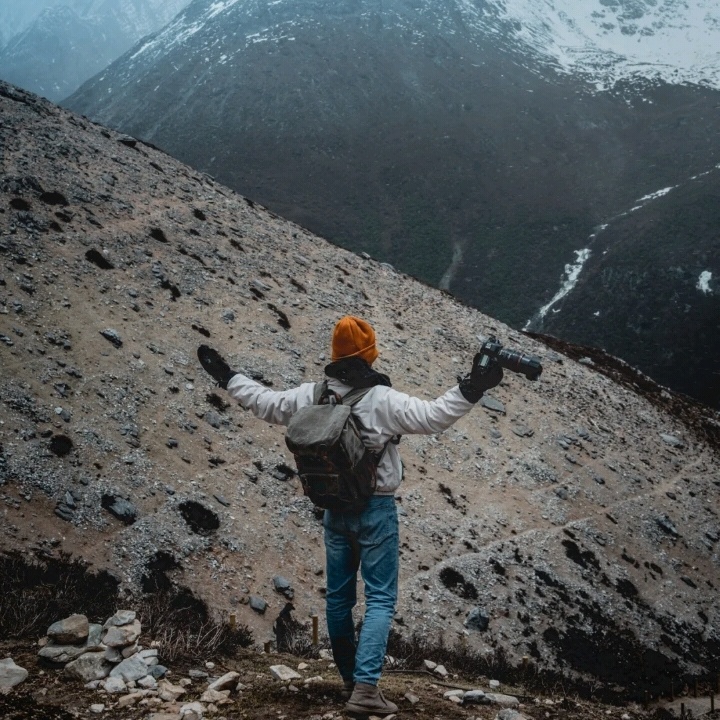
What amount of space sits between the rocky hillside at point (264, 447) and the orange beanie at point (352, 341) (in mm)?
7935

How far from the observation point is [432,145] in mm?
161250

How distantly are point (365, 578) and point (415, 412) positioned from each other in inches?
66.4

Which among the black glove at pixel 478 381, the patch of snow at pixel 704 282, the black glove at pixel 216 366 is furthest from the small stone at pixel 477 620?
the patch of snow at pixel 704 282

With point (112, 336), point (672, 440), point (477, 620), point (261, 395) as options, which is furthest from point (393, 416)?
point (672, 440)

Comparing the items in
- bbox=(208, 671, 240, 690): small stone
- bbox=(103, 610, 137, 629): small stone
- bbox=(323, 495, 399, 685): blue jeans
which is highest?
bbox=(323, 495, 399, 685): blue jeans

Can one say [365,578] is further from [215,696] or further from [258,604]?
[258,604]

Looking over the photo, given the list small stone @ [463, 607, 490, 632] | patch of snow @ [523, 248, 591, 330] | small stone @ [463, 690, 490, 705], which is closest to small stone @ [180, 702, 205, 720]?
small stone @ [463, 690, 490, 705]

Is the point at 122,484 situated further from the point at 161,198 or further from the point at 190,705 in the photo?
the point at 161,198

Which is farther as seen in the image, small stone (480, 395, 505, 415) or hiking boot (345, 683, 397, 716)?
small stone (480, 395, 505, 415)

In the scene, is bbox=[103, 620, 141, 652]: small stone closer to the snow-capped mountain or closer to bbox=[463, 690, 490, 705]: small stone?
bbox=[463, 690, 490, 705]: small stone

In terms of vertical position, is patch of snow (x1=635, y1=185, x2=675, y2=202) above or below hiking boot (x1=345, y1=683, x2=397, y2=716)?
above

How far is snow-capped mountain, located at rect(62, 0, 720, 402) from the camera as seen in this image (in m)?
128

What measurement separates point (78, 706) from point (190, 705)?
0.96m

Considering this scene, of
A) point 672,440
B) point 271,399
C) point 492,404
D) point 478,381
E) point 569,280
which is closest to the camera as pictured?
point 478,381
